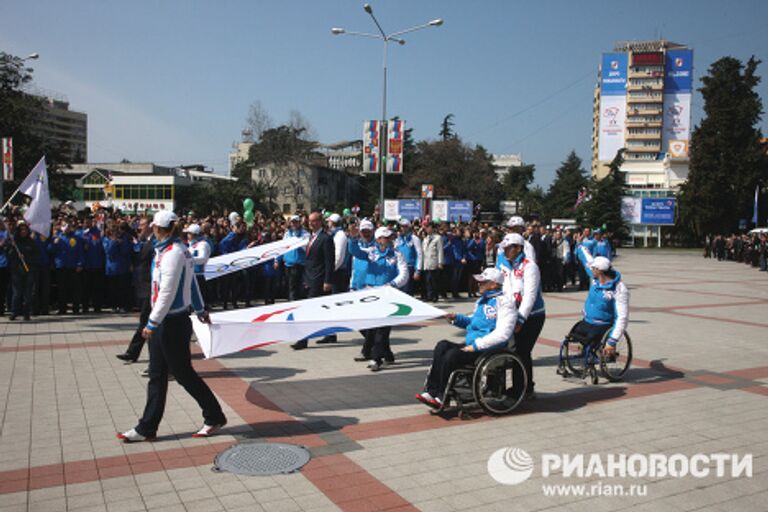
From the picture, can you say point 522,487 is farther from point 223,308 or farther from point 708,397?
point 223,308

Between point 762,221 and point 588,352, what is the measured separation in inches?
2920

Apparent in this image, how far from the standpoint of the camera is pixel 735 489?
503 cm

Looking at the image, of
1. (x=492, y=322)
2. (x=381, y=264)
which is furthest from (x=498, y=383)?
(x=381, y=264)

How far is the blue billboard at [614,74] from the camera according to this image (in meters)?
120

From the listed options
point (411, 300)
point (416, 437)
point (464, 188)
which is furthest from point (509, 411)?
point (464, 188)

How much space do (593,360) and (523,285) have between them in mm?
1849

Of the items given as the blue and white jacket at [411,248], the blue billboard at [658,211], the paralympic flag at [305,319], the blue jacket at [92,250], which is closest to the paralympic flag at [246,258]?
the blue and white jacket at [411,248]

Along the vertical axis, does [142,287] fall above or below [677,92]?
below

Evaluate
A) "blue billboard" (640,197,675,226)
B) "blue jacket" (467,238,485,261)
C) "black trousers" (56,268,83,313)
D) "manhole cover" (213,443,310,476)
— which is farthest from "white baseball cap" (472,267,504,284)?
"blue billboard" (640,197,675,226)

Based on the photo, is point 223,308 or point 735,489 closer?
point 735,489

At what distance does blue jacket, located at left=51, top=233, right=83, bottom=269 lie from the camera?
45.0 ft

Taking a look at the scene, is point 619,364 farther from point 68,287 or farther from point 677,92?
point 677,92

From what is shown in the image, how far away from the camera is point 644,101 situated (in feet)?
414

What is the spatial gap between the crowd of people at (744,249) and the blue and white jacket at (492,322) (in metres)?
36.8
